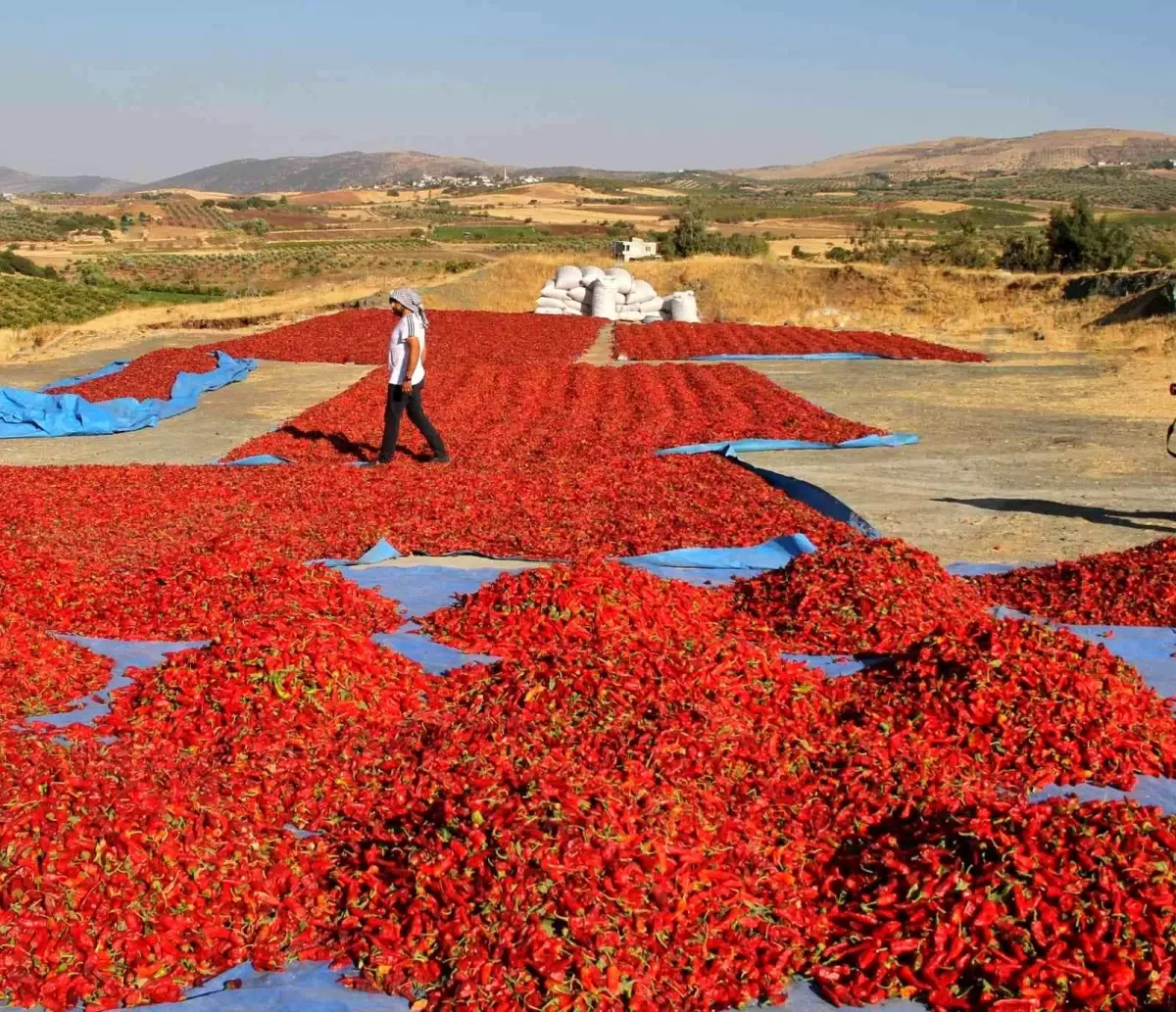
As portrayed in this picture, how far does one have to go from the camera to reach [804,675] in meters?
5.38

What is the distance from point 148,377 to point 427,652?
12122 millimetres

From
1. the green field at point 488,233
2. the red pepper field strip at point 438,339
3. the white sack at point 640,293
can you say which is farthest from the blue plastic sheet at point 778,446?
the green field at point 488,233

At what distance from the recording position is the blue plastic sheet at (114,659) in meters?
5.11

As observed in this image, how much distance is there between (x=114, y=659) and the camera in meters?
5.75

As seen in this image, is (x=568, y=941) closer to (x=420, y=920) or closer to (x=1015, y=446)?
(x=420, y=920)

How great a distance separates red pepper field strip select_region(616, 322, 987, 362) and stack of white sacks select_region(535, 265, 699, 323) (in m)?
2.68

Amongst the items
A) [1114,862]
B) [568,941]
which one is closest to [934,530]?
[1114,862]

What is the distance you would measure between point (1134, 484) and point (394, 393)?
6437 millimetres

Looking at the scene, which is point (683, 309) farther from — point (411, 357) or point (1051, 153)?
point (1051, 153)

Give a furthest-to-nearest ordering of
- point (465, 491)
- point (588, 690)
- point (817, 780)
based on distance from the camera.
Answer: point (465, 491) < point (588, 690) < point (817, 780)

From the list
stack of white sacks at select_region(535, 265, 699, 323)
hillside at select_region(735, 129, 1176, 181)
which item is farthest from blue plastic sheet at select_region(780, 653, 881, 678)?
hillside at select_region(735, 129, 1176, 181)

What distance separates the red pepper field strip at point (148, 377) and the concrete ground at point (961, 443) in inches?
30.1

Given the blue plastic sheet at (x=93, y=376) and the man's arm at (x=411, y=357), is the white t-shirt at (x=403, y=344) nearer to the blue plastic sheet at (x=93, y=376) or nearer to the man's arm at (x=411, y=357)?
the man's arm at (x=411, y=357)

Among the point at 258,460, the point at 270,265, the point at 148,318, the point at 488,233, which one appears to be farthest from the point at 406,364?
the point at 488,233
